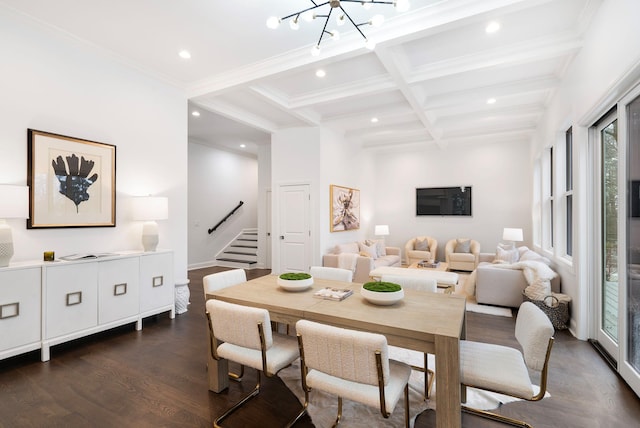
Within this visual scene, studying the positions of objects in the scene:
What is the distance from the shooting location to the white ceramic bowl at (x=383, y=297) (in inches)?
80.4

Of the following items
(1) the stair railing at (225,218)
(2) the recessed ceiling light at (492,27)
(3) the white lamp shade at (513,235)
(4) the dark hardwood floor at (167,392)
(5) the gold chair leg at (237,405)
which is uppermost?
(2) the recessed ceiling light at (492,27)

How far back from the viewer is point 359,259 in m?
5.66

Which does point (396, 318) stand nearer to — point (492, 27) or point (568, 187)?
point (492, 27)

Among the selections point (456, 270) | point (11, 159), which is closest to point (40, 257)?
point (11, 159)

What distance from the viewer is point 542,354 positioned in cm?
161

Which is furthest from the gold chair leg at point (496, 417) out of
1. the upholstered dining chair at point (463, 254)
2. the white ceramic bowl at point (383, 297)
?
the upholstered dining chair at point (463, 254)

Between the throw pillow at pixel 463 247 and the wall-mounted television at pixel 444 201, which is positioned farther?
the wall-mounted television at pixel 444 201

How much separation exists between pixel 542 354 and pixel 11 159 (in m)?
4.38

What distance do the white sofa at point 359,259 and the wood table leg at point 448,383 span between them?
3704mm

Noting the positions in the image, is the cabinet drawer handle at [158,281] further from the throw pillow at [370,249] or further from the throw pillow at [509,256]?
the throw pillow at [509,256]

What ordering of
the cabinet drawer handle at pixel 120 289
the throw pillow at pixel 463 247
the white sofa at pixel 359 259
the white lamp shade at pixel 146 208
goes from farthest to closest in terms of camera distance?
the throw pillow at pixel 463 247 < the white sofa at pixel 359 259 < the white lamp shade at pixel 146 208 < the cabinet drawer handle at pixel 120 289

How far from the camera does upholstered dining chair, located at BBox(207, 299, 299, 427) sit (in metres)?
1.80

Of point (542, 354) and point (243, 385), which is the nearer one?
point (542, 354)

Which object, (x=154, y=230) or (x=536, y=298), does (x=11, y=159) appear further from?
(x=536, y=298)
